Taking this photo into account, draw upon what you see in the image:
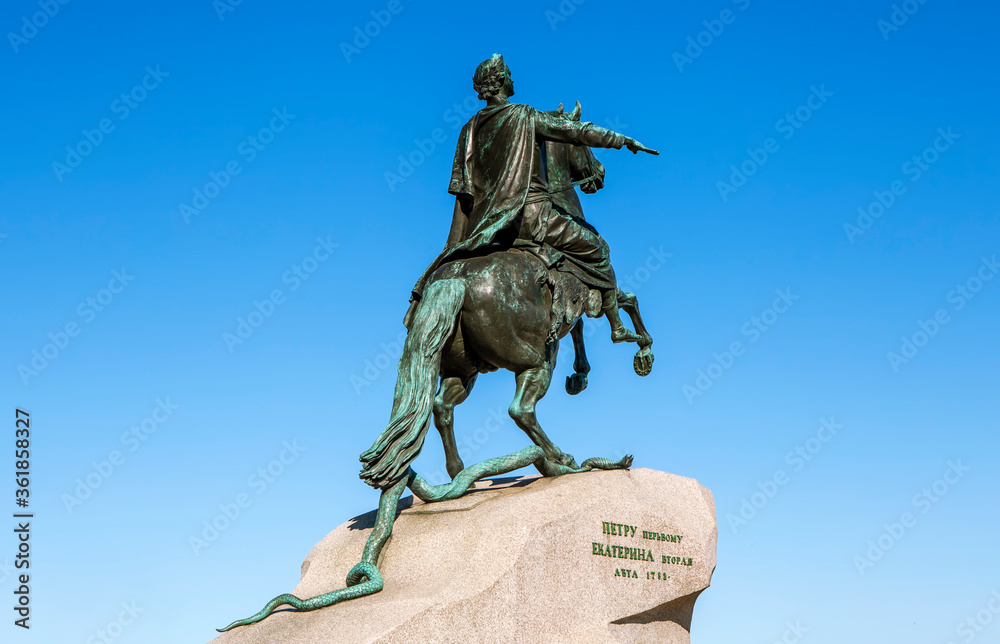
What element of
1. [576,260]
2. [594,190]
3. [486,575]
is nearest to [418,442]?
[486,575]

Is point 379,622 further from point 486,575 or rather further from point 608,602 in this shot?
point 608,602

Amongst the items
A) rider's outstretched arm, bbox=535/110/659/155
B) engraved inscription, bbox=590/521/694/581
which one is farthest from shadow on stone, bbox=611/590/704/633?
rider's outstretched arm, bbox=535/110/659/155

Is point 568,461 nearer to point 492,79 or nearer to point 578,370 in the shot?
point 578,370

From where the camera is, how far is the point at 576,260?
10.9 m

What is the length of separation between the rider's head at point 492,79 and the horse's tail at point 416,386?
234cm

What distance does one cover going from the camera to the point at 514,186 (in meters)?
10.7

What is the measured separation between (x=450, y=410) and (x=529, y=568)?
7.69 ft

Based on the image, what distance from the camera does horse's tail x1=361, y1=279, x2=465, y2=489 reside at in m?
9.05

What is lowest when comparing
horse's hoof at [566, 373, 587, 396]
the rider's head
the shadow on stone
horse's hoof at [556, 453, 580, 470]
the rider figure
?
the shadow on stone

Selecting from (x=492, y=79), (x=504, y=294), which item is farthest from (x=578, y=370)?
(x=492, y=79)

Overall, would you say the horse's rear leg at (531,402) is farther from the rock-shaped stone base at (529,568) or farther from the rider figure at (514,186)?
the rider figure at (514,186)

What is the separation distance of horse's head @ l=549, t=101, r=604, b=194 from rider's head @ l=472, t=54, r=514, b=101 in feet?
3.25

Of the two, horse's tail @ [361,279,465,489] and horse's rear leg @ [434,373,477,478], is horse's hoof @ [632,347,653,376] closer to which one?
horse's rear leg @ [434,373,477,478]

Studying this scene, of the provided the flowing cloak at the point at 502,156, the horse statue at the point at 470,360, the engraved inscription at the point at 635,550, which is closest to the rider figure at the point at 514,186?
the flowing cloak at the point at 502,156
